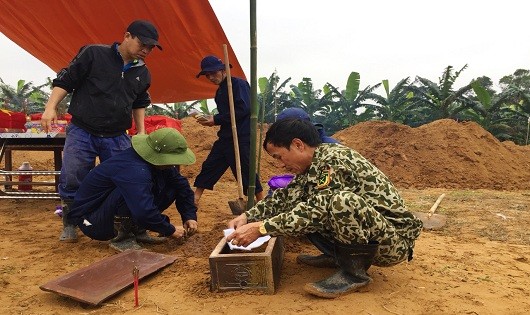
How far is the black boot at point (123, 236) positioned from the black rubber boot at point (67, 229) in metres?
0.34

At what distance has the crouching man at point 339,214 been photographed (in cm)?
186

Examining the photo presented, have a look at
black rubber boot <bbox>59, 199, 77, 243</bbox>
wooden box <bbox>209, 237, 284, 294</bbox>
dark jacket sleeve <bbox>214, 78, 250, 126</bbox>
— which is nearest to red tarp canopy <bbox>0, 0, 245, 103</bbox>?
dark jacket sleeve <bbox>214, 78, 250, 126</bbox>

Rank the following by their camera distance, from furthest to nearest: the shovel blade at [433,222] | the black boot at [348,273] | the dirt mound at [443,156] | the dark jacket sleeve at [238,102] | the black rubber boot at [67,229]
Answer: the dirt mound at [443,156]
the dark jacket sleeve at [238,102]
the shovel blade at [433,222]
the black rubber boot at [67,229]
the black boot at [348,273]

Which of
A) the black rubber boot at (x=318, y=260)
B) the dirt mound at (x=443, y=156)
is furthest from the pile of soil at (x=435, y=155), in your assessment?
the black rubber boot at (x=318, y=260)

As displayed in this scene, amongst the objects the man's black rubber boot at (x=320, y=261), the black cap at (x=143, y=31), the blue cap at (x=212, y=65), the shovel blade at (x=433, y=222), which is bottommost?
the shovel blade at (x=433, y=222)

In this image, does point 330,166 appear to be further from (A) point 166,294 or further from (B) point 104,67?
(B) point 104,67

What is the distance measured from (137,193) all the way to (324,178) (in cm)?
122

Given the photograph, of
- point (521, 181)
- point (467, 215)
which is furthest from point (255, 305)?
point (521, 181)

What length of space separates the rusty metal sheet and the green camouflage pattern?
835 mm

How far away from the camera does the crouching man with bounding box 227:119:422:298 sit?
73.4 inches

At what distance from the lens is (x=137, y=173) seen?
2.61 m

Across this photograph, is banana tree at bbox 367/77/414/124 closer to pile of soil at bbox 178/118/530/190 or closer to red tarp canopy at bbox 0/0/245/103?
pile of soil at bbox 178/118/530/190

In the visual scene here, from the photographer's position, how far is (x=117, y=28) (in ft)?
14.9

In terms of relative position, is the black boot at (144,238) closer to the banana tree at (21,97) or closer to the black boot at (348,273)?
the black boot at (348,273)
